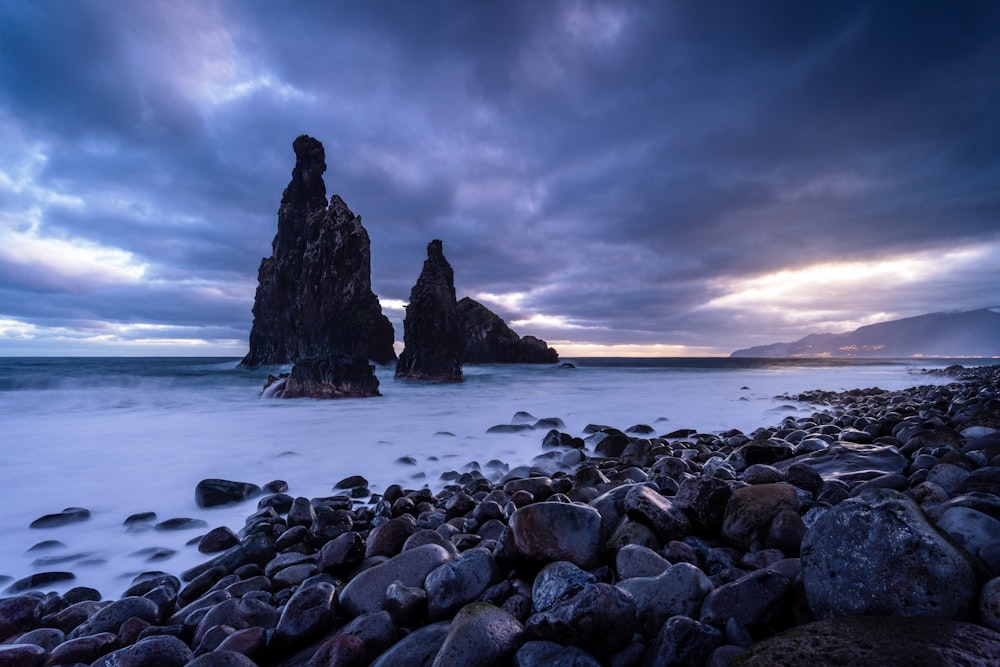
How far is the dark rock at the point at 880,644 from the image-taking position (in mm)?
1302

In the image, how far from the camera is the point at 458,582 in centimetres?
259

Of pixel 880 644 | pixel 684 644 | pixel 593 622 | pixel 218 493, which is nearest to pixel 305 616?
pixel 593 622

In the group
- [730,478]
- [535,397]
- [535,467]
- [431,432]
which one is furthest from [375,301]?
[730,478]

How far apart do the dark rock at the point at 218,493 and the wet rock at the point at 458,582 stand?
451cm

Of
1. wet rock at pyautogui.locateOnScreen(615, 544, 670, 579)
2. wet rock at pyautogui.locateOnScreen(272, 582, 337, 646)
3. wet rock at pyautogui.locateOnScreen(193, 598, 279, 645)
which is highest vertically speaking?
wet rock at pyautogui.locateOnScreen(615, 544, 670, 579)

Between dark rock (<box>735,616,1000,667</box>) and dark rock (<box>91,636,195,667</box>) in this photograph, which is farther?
dark rock (<box>91,636,195,667</box>)

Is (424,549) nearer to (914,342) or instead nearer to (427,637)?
(427,637)

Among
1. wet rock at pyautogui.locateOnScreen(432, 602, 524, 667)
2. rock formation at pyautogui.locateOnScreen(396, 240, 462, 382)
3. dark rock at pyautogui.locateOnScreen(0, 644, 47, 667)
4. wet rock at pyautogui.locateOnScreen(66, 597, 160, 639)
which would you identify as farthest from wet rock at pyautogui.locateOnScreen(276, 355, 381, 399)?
wet rock at pyautogui.locateOnScreen(432, 602, 524, 667)

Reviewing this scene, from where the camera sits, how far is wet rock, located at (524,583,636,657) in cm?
187

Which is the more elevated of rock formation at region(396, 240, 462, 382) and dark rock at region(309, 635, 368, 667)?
rock formation at region(396, 240, 462, 382)

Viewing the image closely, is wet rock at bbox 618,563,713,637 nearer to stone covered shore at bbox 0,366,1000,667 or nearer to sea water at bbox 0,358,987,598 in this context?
stone covered shore at bbox 0,366,1000,667

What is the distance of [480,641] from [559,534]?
0.94 m

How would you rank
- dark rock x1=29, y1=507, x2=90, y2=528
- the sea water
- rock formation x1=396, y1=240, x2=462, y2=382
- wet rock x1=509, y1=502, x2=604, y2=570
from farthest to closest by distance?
1. rock formation x1=396, y1=240, x2=462, y2=382
2. dark rock x1=29, y1=507, x2=90, y2=528
3. the sea water
4. wet rock x1=509, y1=502, x2=604, y2=570

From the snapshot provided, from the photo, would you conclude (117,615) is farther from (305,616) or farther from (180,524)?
(180,524)
